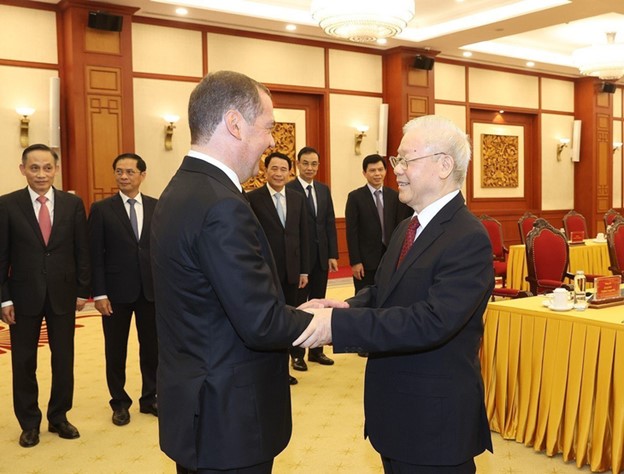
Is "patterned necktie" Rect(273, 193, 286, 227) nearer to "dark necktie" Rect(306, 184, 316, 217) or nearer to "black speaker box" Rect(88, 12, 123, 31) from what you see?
"dark necktie" Rect(306, 184, 316, 217)

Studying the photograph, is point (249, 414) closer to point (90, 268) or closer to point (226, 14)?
point (90, 268)

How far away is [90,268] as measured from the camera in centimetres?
393

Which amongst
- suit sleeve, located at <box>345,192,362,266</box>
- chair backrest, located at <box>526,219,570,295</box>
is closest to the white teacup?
chair backrest, located at <box>526,219,570,295</box>

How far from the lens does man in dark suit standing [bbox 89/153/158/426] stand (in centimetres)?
397

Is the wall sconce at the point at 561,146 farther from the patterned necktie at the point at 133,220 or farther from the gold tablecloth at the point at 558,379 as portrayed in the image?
the patterned necktie at the point at 133,220

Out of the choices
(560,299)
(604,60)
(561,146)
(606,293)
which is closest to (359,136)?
(604,60)

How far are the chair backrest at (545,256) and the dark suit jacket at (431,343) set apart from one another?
3.73 metres

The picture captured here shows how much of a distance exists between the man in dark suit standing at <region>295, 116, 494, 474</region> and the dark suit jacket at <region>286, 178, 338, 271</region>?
3.32m

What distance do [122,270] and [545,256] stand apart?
346 cm

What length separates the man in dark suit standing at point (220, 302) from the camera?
1.56 metres

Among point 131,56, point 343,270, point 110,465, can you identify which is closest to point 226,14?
point 131,56

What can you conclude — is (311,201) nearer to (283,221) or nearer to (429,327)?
(283,221)

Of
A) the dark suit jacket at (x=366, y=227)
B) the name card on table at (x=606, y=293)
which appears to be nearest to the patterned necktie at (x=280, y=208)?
the dark suit jacket at (x=366, y=227)

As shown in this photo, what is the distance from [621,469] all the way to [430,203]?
2041 mm
